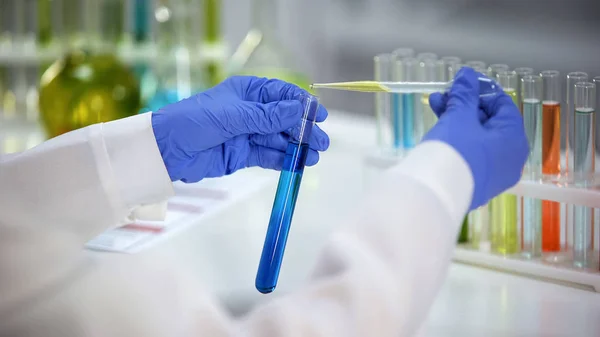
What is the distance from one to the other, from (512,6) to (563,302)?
5.27ft

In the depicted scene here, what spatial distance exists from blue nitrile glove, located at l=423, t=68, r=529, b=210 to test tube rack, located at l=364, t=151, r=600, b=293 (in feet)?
0.83

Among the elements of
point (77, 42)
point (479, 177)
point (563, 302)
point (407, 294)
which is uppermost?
point (77, 42)

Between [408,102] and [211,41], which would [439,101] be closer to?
[408,102]

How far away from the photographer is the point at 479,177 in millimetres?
1117

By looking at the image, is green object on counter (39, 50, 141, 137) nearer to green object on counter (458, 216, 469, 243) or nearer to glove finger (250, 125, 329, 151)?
glove finger (250, 125, 329, 151)

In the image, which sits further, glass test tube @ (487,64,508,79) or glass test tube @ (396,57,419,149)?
glass test tube @ (396,57,419,149)

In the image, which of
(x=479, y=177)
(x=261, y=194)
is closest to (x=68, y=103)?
(x=261, y=194)

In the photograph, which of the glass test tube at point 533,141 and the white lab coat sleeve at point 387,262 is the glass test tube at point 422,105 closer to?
the glass test tube at point 533,141

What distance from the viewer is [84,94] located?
7.69 ft

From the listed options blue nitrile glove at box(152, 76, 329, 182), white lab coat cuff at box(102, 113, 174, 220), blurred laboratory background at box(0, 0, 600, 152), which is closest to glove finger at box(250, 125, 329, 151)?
blue nitrile glove at box(152, 76, 329, 182)

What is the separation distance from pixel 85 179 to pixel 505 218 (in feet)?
2.64

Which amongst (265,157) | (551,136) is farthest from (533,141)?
(265,157)

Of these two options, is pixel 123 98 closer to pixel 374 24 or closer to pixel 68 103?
pixel 68 103

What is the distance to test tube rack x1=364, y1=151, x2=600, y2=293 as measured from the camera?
1438 millimetres
